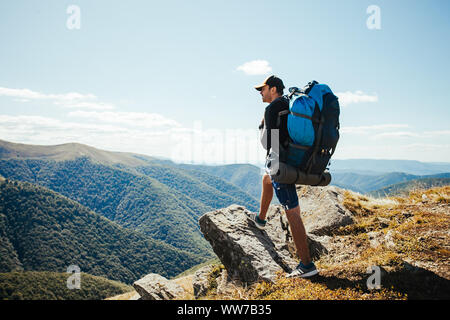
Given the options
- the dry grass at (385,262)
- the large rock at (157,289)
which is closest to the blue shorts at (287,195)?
the dry grass at (385,262)

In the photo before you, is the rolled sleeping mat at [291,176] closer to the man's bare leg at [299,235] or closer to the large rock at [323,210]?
the man's bare leg at [299,235]

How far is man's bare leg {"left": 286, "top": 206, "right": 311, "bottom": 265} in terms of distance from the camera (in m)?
4.50

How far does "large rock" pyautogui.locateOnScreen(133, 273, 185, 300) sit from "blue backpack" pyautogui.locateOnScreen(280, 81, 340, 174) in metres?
6.38

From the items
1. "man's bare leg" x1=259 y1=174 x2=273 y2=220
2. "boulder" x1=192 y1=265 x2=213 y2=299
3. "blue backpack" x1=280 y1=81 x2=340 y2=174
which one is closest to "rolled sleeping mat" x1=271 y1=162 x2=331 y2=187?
"blue backpack" x1=280 y1=81 x2=340 y2=174

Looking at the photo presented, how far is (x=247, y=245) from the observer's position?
598cm

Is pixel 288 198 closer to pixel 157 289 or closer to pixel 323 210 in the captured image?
pixel 323 210

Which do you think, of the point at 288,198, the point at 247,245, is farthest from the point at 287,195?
the point at 247,245

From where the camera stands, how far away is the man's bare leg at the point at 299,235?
14.8 ft
